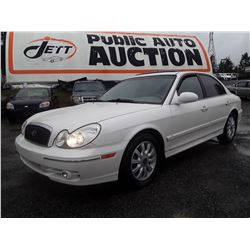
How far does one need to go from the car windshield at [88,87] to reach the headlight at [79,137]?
6.96 meters

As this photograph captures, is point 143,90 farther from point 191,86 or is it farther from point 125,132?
point 125,132

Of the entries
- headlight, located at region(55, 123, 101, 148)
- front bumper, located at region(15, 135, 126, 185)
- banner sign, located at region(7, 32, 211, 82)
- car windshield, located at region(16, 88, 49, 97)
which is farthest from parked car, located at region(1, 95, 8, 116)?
headlight, located at region(55, 123, 101, 148)

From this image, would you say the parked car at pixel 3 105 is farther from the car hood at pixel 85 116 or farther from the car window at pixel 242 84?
the car window at pixel 242 84

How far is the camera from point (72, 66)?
10523 mm

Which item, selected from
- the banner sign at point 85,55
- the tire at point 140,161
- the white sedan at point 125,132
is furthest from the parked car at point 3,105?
the tire at point 140,161

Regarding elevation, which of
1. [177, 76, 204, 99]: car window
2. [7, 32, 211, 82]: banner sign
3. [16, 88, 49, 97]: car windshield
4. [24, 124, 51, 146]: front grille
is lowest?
[24, 124, 51, 146]: front grille

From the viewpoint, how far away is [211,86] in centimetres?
404

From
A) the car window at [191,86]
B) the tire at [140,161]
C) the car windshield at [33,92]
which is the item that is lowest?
the tire at [140,161]

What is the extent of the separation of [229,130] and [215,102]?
3.02ft

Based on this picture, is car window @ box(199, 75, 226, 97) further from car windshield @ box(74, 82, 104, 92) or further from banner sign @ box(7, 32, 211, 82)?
banner sign @ box(7, 32, 211, 82)

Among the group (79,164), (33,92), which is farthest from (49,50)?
(79,164)

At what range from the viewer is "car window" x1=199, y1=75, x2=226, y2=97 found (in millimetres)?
3893

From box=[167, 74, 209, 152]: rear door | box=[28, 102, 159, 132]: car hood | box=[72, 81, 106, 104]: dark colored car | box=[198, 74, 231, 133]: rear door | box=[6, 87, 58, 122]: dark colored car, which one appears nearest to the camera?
box=[28, 102, 159, 132]: car hood

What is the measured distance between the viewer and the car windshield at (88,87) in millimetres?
9172
